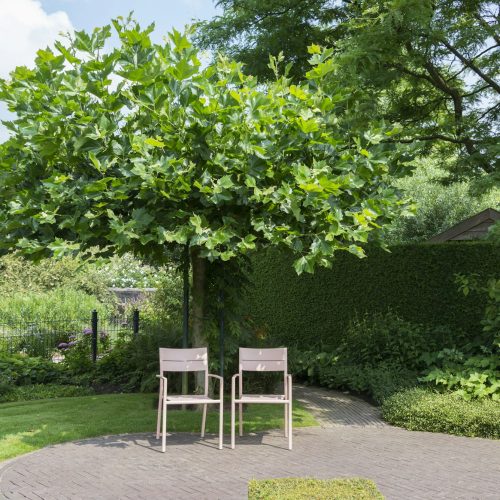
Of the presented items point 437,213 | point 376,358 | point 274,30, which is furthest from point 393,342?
point 437,213

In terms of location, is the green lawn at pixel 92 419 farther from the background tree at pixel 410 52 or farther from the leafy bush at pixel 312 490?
the background tree at pixel 410 52

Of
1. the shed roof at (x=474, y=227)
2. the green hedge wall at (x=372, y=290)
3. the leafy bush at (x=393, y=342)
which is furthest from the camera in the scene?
the shed roof at (x=474, y=227)

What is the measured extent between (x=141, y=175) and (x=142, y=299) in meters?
12.4

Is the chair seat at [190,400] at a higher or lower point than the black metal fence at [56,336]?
lower

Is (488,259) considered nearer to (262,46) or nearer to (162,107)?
(262,46)

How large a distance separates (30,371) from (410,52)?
8.22 metres

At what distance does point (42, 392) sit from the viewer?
1054cm

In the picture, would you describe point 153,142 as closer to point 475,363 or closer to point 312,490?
point 312,490

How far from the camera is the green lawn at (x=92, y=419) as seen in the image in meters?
7.42

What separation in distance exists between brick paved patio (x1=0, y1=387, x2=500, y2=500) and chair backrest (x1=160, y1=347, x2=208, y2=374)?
0.79 m

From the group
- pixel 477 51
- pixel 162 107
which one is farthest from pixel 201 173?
pixel 477 51

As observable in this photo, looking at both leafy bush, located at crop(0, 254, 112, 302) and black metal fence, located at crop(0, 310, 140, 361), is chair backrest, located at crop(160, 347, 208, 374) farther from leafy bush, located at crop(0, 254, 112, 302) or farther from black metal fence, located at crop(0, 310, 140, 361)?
leafy bush, located at crop(0, 254, 112, 302)

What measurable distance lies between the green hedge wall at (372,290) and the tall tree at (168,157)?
3.00 meters

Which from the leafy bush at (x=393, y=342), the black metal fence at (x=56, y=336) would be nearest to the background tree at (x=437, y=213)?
the leafy bush at (x=393, y=342)
